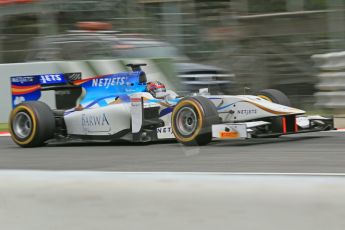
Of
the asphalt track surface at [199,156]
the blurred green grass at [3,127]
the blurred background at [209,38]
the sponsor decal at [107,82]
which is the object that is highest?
the blurred background at [209,38]

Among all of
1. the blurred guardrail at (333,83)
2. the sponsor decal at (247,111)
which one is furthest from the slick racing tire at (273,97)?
the blurred guardrail at (333,83)

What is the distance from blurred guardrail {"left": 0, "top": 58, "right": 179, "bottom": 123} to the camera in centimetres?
1157

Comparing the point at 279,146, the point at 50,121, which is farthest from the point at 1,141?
the point at 279,146

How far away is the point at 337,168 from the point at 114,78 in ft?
12.4

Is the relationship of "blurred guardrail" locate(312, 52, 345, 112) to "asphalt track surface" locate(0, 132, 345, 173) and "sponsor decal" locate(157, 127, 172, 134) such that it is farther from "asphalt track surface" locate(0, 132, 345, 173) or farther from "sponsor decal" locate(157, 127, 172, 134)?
"sponsor decal" locate(157, 127, 172, 134)

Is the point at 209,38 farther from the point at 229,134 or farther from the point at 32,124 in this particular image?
the point at 229,134

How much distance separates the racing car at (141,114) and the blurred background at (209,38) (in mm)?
4034

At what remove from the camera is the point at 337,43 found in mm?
11914

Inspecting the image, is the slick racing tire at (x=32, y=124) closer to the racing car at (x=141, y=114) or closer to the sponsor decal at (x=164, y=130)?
the racing car at (x=141, y=114)

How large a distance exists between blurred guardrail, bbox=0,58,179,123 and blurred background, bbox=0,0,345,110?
0.49 metres

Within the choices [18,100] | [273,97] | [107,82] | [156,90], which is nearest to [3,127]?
[18,100]

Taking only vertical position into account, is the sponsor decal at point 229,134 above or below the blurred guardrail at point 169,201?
below

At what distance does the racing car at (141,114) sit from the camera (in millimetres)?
7027

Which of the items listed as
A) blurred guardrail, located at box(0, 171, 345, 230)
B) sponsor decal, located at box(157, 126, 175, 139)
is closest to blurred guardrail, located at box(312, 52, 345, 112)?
sponsor decal, located at box(157, 126, 175, 139)
